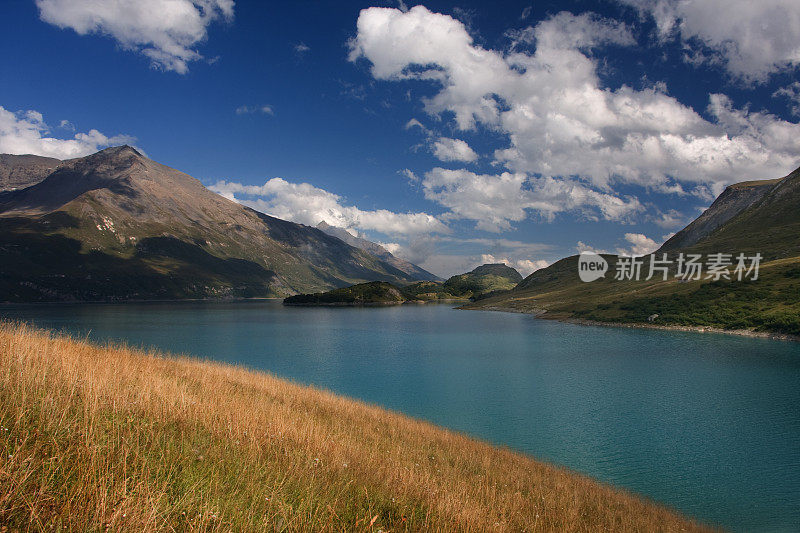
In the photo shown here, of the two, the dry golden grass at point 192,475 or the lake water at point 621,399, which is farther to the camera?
the lake water at point 621,399

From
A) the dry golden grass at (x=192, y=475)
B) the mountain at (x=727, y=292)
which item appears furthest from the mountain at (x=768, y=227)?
the dry golden grass at (x=192, y=475)

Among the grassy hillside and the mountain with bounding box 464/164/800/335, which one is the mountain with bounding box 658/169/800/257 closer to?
the mountain with bounding box 464/164/800/335

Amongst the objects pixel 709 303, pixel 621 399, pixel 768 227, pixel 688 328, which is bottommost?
pixel 621 399

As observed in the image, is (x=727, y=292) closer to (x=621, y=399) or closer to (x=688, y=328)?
(x=688, y=328)

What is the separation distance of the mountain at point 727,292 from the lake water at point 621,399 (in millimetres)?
10267

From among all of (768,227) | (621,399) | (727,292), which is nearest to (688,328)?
(727,292)

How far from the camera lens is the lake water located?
1957cm

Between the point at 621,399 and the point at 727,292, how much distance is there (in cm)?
7786

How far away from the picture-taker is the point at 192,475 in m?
6.03

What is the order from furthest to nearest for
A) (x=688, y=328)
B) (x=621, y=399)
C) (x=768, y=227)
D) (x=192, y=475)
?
(x=768, y=227) < (x=688, y=328) < (x=621, y=399) < (x=192, y=475)

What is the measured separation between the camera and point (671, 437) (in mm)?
25625

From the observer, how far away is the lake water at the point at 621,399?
771 inches

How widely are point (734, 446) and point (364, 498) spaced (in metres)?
28.6

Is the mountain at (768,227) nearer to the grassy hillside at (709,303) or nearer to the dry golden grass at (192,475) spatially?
the grassy hillside at (709,303)
